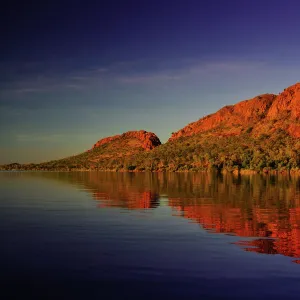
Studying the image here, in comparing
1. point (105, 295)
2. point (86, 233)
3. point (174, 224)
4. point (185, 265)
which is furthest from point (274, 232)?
point (105, 295)

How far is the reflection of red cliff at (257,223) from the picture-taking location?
18812 millimetres

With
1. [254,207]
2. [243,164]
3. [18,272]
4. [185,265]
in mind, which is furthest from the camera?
[243,164]

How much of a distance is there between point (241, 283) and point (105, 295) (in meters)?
4.53

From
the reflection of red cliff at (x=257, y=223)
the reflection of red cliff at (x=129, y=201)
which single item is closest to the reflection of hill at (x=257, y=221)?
the reflection of red cliff at (x=257, y=223)

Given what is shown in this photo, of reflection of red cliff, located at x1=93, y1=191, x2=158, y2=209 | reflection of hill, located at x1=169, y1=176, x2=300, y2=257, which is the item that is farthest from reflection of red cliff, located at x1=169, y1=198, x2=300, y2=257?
reflection of red cliff, located at x1=93, y1=191, x2=158, y2=209

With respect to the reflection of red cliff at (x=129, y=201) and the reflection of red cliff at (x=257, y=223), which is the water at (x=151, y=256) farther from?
the reflection of red cliff at (x=129, y=201)

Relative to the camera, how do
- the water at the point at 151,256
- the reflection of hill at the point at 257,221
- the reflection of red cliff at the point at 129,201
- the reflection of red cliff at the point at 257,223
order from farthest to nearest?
the reflection of red cliff at the point at 129,201
the reflection of hill at the point at 257,221
the reflection of red cliff at the point at 257,223
the water at the point at 151,256

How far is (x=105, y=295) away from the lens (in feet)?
40.0

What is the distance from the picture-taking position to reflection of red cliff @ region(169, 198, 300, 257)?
61.7 ft

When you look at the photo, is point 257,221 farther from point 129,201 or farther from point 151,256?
point 129,201

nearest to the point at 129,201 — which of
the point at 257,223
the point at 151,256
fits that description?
the point at 257,223

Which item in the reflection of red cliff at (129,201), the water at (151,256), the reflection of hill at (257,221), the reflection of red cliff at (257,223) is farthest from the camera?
the reflection of red cliff at (129,201)

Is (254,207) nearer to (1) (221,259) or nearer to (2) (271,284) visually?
(1) (221,259)

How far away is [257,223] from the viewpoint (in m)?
25.5
